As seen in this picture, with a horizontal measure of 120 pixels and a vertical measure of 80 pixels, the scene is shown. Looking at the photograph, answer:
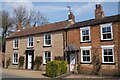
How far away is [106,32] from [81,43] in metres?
3.47

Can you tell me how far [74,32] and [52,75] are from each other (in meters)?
6.46

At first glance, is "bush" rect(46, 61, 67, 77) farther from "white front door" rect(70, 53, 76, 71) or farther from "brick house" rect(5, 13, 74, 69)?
"brick house" rect(5, 13, 74, 69)

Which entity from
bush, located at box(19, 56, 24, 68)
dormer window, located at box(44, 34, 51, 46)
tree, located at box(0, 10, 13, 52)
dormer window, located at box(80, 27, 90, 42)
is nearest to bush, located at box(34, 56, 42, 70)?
dormer window, located at box(44, 34, 51, 46)

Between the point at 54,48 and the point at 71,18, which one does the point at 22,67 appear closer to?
the point at 54,48

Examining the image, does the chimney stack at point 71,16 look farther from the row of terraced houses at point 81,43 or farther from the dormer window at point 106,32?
the dormer window at point 106,32

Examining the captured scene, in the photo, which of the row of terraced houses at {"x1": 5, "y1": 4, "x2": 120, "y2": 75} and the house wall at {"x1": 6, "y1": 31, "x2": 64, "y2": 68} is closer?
the row of terraced houses at {"x1": 5, "y1": 4, "x2": 120, "y2": 75}

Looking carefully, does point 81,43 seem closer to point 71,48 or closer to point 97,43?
point 71,48

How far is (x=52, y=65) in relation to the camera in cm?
2034

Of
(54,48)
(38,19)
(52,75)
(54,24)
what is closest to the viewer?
(52,75)

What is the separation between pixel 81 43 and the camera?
22781 mm

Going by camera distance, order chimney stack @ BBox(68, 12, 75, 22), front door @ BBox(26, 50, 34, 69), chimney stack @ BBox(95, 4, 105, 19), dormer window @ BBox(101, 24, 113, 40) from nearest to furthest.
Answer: dormer window @ BBox(101, 24, 113, 40) → chimney stack @ BBox(95, 4, 105, 19) → chimney stack @ BBox(68, 12, 75, 22) → front door @ BBox(26, 50, 34, 69)

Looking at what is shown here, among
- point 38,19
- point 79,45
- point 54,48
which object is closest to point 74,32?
point 79,45

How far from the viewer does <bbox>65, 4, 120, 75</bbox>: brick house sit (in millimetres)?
19797

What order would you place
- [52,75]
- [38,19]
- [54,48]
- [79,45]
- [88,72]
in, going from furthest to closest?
[38,19]
[54,48]
[79,45]
[88,72]
[52,75]
